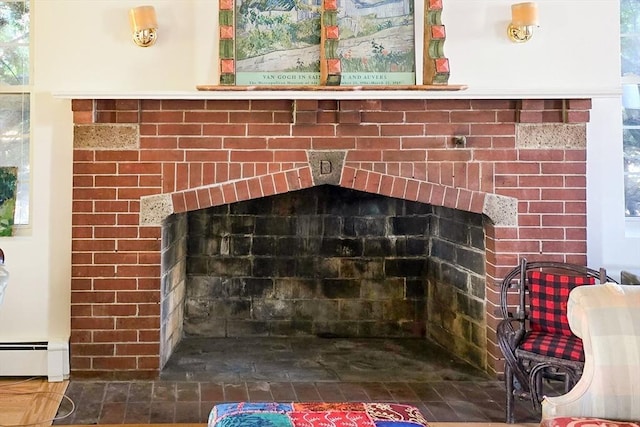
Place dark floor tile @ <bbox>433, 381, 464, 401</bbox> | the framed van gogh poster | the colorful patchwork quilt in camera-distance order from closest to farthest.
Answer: the colorful patchwork quilt → dark floor tile @ <bbox>433, 381, 464, 401</bbox> → the framed van gogh poster

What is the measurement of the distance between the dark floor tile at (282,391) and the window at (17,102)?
168 cm

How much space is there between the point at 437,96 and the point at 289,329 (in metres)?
1.99

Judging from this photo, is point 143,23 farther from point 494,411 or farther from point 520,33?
point 494,411

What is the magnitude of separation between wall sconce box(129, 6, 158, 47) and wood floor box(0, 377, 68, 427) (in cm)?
190

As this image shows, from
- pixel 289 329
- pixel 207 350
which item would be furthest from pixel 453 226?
pixel 207 350

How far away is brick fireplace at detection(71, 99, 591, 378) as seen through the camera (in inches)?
134

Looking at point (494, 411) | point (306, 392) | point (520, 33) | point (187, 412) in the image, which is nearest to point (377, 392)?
point (306, 392)

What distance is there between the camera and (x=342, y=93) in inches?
129

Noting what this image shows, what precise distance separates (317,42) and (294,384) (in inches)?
73.4

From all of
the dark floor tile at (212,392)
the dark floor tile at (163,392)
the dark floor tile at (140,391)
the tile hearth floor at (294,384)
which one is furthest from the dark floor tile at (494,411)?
the dark floor tile at (140,391)

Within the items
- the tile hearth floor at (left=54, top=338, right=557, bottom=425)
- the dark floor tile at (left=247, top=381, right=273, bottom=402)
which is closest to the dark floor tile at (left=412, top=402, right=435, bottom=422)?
the tile hearth floor at (left=54, top=338, right=557, bottom=425)

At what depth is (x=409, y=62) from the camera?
3.40 m

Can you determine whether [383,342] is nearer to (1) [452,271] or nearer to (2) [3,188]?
(1) [452,271]

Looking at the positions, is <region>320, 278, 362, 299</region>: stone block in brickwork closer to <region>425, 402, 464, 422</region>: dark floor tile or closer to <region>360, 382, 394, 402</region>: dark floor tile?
<region>360, 382, 394, 402</region>: dark floor tile
